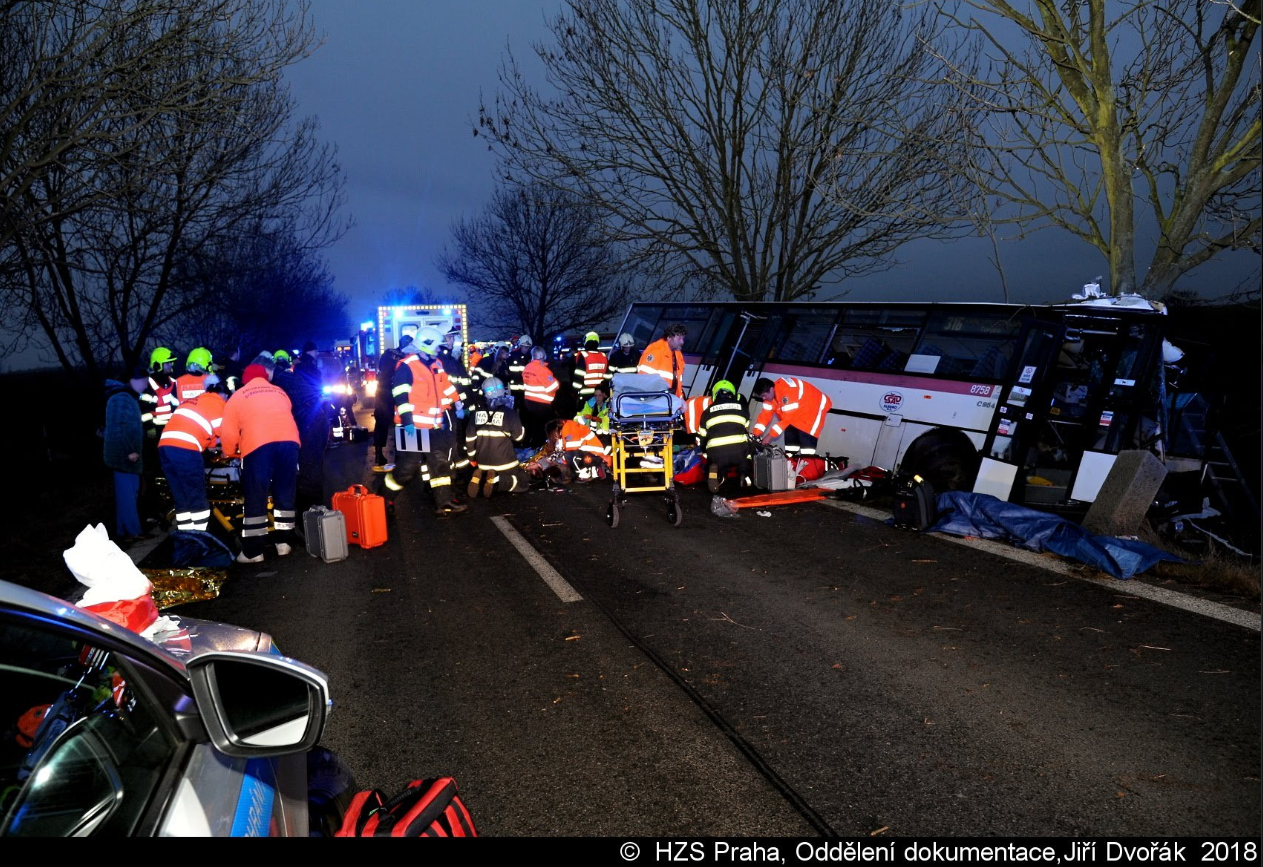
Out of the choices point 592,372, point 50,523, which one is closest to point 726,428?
point 592,372

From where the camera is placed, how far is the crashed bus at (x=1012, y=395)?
29.9ft

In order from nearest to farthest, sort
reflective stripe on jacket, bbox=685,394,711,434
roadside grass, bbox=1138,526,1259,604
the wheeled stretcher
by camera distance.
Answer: roadside grass, bbox=1138,526,1259,604 → the wheeled stretcher → reflective stripe on jacket, bbox=685,394,711,434

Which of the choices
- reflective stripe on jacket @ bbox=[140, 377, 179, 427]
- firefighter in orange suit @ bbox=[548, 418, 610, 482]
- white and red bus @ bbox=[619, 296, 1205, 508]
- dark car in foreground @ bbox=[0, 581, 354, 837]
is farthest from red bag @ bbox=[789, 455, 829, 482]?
dark car in foreground @ bbox=[0, 581, 354, 837]

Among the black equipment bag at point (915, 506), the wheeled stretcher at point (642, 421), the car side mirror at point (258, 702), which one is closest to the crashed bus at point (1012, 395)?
the black equipment bag at point (915, 506)

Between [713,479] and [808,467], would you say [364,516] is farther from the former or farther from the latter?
[808,467]

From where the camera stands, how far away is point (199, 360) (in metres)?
8.91

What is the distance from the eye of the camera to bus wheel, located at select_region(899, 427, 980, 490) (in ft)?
33.6

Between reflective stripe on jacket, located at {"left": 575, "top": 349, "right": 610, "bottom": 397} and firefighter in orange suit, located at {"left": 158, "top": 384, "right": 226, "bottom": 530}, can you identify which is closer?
firefighter in orange suit, located at {"left": 158, "top": 384, "right": 226, "bottom": 530}

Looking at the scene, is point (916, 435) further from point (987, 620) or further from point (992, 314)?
point (987, 620)

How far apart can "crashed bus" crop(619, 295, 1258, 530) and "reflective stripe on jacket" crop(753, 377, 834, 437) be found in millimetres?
733

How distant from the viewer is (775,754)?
4016mm

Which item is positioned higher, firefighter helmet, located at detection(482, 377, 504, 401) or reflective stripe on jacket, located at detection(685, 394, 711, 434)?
firefighter helmet, located at detection(482, 377, 504, 401)

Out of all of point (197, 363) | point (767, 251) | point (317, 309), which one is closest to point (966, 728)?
point (197, 363)

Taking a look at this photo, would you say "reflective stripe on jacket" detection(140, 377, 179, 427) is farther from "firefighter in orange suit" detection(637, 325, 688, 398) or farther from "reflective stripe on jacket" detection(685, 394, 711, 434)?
"reflective stripe on jacket" detection(685, 394, 711, 434)
